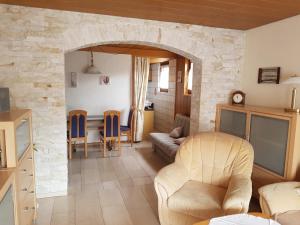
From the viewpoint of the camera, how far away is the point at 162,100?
6367 millimetres

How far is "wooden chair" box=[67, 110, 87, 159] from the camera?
4344 millimetres

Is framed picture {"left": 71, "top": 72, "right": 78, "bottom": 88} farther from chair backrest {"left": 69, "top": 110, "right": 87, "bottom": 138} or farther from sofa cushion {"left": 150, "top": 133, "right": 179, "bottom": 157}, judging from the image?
sofa cushion {"left": 150, "top": 133, "right": 179, "bottom": 157}

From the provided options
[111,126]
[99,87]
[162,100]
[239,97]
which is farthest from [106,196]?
[162,100]

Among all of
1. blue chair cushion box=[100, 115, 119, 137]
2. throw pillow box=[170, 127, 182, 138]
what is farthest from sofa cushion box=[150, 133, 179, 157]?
blue chair cushion box=[100, 115, 119, 137]

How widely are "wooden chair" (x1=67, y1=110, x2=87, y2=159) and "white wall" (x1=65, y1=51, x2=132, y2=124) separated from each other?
3.34 ft

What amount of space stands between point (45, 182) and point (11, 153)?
1.47 meters

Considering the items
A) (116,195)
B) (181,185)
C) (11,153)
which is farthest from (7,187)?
(116,195)

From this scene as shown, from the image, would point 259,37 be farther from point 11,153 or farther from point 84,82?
point 84,82

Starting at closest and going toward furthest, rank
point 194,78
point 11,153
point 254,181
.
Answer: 1. point 11,153
2. point 254,181
3. point 194,78

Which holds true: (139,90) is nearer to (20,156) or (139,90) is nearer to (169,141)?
(169,141)

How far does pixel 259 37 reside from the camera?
328 centimetres

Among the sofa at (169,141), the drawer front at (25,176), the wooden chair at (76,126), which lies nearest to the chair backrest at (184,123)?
the sofa at (169,141)

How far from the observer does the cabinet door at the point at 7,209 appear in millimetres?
1327

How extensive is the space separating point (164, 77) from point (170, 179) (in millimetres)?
4628
